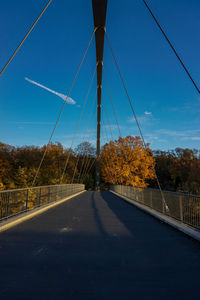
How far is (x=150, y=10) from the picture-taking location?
9234mm

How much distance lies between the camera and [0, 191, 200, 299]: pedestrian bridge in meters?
2.75

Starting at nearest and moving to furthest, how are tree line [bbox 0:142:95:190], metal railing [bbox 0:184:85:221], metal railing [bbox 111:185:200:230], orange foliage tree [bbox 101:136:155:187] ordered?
metal railing [bbox 111:185:200:230] < metal railing [bbox 0:184:85:221] < orange foliage tree [bbox 101:136:155:187] < tree line [bbox 0:142:95:190]

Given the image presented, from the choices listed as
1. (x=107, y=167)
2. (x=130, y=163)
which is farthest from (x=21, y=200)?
(x=107, y=167)

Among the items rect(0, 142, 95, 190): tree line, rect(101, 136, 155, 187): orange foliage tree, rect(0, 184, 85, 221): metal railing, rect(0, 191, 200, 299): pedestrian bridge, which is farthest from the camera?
rect(0, 142, 95, 190): tree line

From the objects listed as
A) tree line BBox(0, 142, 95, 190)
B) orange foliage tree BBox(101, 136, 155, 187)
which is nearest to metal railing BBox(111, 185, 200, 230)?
orange foliage tree BBox(101, 136, 155, 187)

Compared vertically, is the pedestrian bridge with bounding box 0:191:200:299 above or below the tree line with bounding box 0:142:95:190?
below

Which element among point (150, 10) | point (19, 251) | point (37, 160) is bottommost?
point (19, 251)

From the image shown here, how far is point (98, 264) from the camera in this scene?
3.59 m

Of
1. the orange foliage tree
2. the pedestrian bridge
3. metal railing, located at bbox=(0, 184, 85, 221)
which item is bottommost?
the pedestrian bridge

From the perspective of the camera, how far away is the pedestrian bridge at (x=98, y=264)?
9.02ft

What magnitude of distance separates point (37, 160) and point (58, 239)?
40.1 m

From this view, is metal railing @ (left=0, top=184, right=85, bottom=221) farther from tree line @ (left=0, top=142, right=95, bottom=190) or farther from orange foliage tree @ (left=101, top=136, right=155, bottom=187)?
tree line @ (left=0, top=142, right=95, bottom=190)

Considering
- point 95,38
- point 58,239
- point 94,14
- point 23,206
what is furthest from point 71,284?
point 95,38

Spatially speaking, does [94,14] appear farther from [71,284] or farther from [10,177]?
[10,177]
